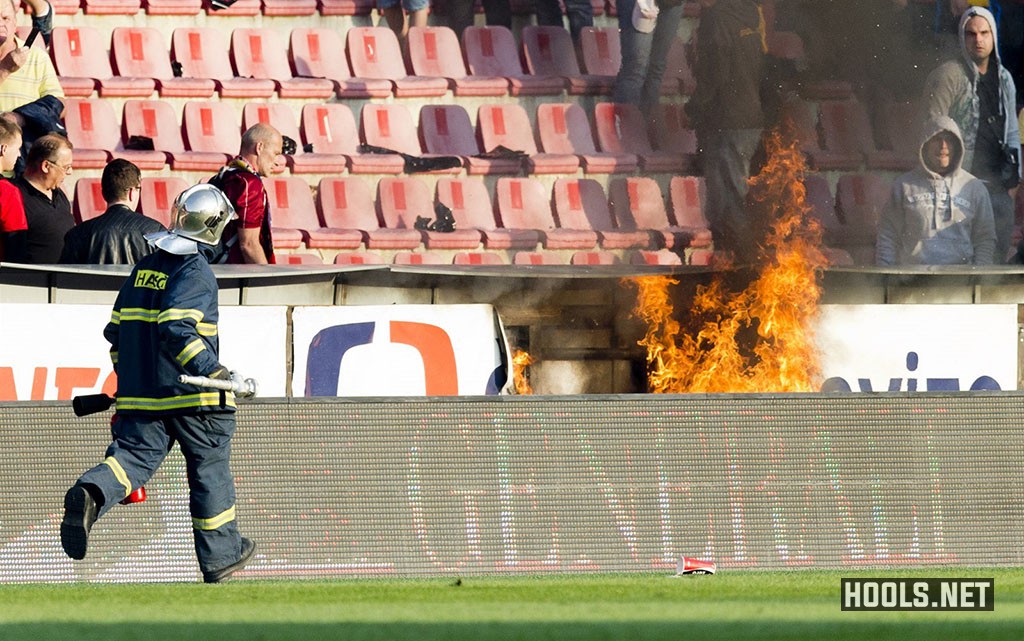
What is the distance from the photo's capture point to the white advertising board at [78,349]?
8.08 metres

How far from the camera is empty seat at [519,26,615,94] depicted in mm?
12570

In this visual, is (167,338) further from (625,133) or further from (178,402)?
(625,133)

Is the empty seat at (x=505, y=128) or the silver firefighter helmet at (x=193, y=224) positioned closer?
the silver firefighter helmet at (x=193, y=224)

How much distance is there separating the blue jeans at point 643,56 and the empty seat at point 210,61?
9.21 feet

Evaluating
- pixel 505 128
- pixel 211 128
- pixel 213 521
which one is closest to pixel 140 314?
pixel 213 521

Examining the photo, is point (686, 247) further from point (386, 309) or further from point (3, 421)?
point (3, 421)

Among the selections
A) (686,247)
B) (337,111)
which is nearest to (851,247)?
(686,247)

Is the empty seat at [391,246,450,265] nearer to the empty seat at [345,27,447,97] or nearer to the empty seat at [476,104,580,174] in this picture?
the empty seat at [476,104,580,174]

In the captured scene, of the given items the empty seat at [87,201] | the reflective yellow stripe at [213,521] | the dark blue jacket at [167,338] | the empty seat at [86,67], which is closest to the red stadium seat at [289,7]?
the empty seat at [86,67]

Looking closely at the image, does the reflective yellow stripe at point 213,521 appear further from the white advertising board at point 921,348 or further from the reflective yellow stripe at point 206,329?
the white advertising board at point 921,348

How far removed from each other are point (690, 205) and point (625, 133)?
33.9 inches

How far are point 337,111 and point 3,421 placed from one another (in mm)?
5715

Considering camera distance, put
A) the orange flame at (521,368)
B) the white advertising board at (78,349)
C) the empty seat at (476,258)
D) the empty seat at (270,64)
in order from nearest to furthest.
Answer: the white advertising board at (78,349)
the orange flame at (521,368)
the empty seat at (476,258)
the empty seat at (270,64)

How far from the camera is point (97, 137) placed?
38.6 feet
